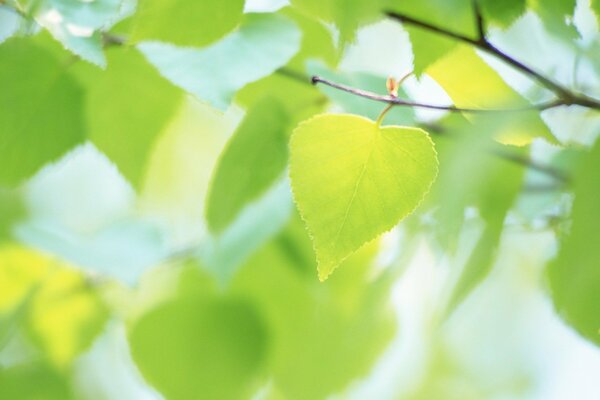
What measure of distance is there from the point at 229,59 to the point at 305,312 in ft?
1.18

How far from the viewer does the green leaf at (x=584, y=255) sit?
0.34m

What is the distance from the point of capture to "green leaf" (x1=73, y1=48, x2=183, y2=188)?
1.83ft

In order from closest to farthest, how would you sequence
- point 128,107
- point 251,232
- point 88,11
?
point 88,11 < point 128,107 < point 251,232

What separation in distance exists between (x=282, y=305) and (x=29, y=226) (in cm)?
25

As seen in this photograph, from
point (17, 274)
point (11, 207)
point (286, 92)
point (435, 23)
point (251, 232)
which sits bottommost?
point (11, 207)

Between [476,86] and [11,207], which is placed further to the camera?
[11,207]

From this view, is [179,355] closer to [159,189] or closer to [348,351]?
[348,351]

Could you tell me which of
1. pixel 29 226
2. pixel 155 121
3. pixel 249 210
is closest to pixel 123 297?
pixel 29 226

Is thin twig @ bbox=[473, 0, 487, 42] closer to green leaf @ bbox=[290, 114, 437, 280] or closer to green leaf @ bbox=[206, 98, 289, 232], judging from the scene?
green leaf @ bbox=[290, 114, 437, 280]

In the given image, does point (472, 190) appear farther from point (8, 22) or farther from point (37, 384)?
point (37, 384)

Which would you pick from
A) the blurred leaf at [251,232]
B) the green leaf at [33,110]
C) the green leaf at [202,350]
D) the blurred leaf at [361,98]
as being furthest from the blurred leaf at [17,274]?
the blurred leaf at [361,98]

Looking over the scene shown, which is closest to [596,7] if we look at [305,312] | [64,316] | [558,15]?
[558,15]

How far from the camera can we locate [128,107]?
1.85 feet

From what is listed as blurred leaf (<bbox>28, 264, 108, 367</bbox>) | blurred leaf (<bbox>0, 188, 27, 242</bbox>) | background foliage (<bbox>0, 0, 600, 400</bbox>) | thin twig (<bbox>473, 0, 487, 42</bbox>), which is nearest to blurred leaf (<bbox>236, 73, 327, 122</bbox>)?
background foliage (<bbox>0, 0, 600, 400</bbox>)
